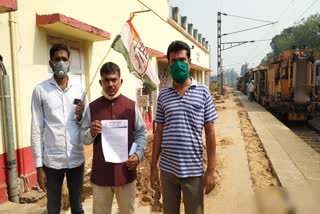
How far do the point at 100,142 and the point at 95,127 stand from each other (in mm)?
157

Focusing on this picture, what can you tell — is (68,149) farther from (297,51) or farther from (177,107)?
(297,51)

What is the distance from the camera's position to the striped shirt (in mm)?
2629

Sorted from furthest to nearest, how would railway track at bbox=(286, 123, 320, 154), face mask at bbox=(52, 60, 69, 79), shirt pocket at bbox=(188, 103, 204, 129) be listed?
1. railway track at bbox=(286, 123, 320, 154)
2. face mask at bbox=(52, 60, 69, 79)
3. shirt pocket at bbox=(188, 103, 204, 129)

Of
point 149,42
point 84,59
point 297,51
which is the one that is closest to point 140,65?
point 84,59

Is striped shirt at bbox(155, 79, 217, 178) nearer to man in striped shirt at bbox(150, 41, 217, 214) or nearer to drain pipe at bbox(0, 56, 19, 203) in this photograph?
man in striped shirt at bbox(150, 41, 217, 214)

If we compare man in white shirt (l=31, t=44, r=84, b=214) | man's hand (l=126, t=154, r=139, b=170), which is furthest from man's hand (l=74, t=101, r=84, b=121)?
man's hand (l=126, t=154, r=139, b=170)

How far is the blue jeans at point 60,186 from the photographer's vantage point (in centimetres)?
289

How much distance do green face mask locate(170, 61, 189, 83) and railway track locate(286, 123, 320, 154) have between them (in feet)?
28.0

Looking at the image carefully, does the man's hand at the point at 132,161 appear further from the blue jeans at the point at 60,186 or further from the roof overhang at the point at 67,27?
the roof overhang at the point at 67,27

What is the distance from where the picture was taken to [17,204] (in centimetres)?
419

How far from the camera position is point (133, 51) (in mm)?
4812

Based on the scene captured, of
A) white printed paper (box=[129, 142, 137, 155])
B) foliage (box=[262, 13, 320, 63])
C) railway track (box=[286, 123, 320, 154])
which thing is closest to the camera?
white printed paper (box=[129, 142, 137, 155])

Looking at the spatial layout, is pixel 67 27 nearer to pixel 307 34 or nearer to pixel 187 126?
pixel 187 126

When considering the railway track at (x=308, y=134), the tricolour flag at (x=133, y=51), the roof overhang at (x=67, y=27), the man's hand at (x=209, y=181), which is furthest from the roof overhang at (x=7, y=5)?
the railway track at (x=308, y=134)
